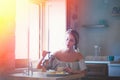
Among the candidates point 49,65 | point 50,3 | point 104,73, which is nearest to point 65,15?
point 50,3

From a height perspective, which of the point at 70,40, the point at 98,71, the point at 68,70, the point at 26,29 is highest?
the point at 26,29

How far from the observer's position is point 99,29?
5.15m

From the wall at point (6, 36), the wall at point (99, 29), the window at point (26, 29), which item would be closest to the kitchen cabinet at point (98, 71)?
the wall at point (99, 29)

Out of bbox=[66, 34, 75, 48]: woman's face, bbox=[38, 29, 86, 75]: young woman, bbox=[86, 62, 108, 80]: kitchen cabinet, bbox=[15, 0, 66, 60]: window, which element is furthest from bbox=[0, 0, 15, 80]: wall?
bbox=[86, 62, 108, 80]: kitchen cabinet

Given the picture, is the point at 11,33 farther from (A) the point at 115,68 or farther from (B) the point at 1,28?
(A) the point at 115,68

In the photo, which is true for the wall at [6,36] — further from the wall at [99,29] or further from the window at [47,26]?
the wall at [99,29]

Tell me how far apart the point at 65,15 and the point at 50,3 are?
39 cm

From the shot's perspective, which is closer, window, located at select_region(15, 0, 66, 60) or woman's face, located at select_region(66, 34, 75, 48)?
woman's face, located at select_region(66, 34, 75, 48)

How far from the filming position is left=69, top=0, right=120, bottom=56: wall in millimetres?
5066

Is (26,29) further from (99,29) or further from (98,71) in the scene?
(99,29)

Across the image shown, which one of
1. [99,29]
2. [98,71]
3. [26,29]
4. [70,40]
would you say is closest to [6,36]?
[70,40]

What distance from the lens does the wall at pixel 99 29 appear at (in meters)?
5.07

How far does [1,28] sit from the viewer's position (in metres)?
2.13

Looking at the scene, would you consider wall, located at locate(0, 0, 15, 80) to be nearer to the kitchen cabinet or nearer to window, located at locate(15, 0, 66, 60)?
window, located at locate(15, 0, 66, 60)
